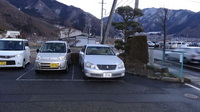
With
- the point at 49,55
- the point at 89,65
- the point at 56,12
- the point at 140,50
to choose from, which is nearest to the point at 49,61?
the point at 49,55

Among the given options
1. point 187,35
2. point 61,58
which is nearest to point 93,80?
point 61,58

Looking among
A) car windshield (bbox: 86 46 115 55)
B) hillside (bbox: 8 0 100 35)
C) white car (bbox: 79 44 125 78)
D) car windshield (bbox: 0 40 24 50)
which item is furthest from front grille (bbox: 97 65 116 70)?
hillside (bbox: 8 0 100 35)

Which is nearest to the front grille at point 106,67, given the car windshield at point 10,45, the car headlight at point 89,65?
the car headlight at point 89,65

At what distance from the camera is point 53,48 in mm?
8648

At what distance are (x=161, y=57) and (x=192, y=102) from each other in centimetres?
450

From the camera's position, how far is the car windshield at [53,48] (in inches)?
331

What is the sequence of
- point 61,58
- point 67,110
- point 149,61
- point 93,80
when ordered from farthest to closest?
1. point 149,61
2. point 61,58
3. point 93,80
4. point 67,110

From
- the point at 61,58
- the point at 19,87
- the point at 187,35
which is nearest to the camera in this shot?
the point at 19,87

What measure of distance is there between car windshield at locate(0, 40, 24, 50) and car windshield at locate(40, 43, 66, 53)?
171cm

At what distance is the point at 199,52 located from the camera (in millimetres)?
12273

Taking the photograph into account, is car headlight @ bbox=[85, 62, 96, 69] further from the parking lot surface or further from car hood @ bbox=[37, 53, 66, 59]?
car hood @ bbox=[37, 53, 66, 59]

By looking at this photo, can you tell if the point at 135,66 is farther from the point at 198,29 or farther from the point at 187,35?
the point at 198,29

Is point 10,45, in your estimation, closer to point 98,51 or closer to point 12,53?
point 12,53

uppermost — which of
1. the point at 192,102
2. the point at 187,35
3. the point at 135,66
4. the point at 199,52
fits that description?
the point at 187,35
